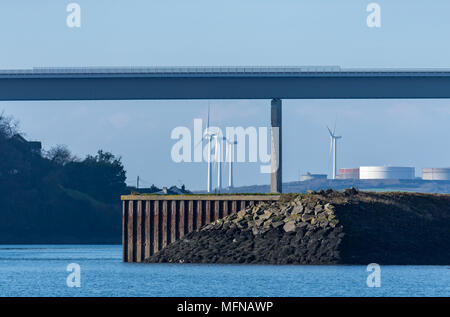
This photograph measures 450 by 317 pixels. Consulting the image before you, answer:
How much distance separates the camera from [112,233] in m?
166

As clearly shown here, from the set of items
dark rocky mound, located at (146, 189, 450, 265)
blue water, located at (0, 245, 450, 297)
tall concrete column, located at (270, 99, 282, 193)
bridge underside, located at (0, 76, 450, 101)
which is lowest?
blue water, located at (0, 245, 450, 297)

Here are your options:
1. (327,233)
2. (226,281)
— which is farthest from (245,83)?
(226,281)

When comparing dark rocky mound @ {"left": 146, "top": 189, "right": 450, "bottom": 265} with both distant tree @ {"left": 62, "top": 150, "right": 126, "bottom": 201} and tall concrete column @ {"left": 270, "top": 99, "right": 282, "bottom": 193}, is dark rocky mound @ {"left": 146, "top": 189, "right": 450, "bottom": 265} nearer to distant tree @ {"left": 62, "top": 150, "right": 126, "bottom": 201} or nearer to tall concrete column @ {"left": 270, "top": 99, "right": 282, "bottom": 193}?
tall concrete column @ {"left": 270, "top": 99, "right": 282, "bottom": 193}

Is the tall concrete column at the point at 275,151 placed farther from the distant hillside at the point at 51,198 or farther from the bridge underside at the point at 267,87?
the distant hillside at the point at 51,198

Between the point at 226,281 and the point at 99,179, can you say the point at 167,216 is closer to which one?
the point at 226,281

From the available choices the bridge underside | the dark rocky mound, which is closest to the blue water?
the dark rocky mound

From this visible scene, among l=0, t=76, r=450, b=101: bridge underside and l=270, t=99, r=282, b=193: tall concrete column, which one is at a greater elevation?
l=0, t=76, r=450, b=101: bridge underside

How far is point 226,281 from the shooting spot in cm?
6025

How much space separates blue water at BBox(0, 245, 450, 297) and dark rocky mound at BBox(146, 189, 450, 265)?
2570mm

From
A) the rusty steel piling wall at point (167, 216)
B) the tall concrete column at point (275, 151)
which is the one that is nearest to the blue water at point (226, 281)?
the rusty steel piling wall at point (167, 216)

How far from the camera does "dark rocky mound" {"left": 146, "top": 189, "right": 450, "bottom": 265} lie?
7288cm

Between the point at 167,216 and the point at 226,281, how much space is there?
20978 mm
